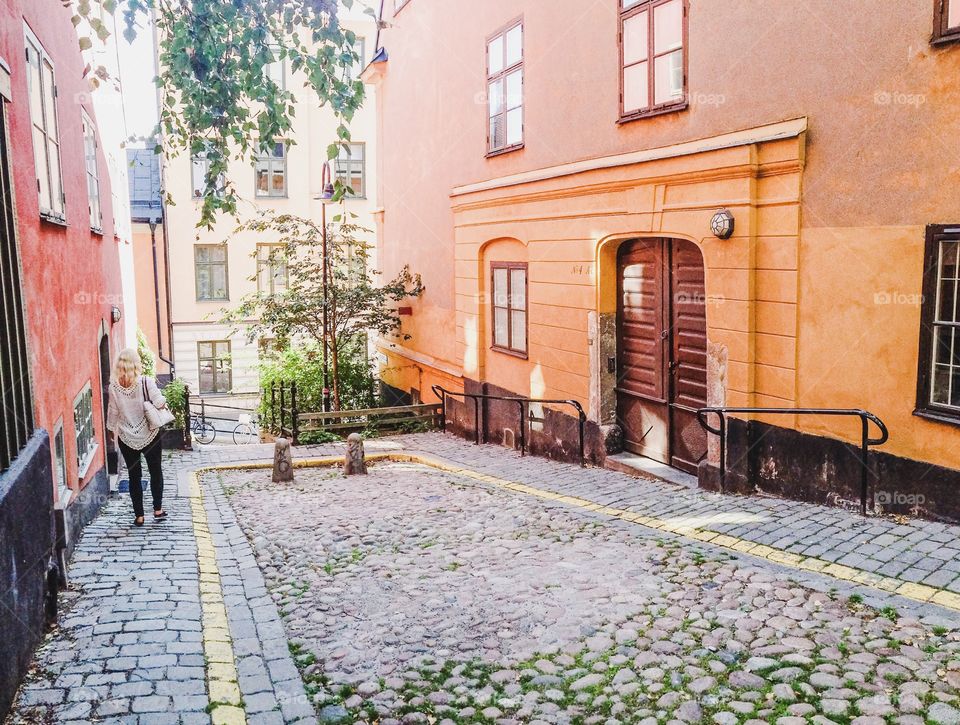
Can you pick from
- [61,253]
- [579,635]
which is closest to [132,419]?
[61,253]

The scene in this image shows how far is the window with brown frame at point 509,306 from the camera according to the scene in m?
13.4

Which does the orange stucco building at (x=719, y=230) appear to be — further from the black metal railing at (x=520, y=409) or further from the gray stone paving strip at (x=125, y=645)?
the gray stone paving strip at (x=125, y=645)

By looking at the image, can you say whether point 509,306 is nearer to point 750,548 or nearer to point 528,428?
point 528,428

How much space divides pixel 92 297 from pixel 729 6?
782cm

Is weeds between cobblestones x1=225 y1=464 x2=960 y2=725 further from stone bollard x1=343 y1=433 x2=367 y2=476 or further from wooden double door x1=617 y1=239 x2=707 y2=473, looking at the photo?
stone bollard x1=343 y1=433 x2=367 y2=476

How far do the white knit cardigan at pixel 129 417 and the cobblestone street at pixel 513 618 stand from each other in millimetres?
814

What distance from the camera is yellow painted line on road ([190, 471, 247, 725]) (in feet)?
14.2

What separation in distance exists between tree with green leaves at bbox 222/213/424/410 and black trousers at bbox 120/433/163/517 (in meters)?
10.1

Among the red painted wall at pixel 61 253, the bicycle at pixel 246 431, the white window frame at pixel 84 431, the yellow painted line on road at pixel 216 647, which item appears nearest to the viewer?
the yellow painted line on road at pixel 216 647

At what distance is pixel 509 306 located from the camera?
545 inches

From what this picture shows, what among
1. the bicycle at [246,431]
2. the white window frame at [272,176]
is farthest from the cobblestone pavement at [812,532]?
the white window frame at [272,176]

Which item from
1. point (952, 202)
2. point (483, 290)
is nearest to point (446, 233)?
point (483, 290)

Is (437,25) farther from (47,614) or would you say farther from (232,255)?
(232,255)

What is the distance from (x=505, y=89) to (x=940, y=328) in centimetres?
847
